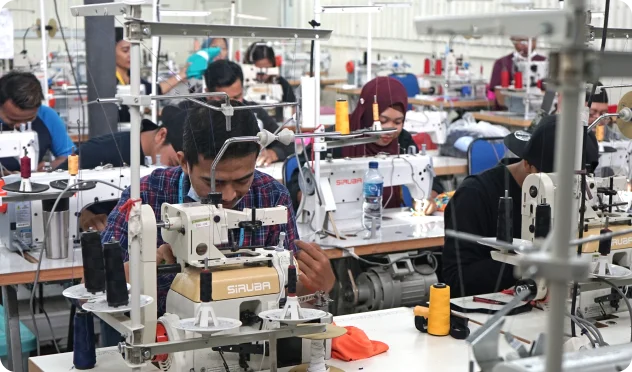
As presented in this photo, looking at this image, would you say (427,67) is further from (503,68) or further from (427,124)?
(427,124)

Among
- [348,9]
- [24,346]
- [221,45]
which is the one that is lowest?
[24,346]

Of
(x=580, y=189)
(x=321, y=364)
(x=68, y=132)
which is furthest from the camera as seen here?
(x=68, y=132)

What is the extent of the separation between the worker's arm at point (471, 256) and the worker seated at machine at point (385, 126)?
3.85 ft

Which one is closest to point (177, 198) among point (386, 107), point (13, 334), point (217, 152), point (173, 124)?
point (217, 152)

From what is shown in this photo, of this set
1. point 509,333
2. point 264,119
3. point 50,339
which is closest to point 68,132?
point 264,119

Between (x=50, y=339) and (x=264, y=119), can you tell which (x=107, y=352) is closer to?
(x=50, y=339)

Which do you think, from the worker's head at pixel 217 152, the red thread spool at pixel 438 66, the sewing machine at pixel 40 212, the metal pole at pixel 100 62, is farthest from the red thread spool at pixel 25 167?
the red thread spool at pixel 438 66

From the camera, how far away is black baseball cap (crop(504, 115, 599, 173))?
3348 millimetres

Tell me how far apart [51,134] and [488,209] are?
338 cm

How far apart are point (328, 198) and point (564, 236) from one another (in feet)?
10.7

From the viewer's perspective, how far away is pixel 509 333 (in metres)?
1.70

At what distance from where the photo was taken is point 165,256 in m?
2.62

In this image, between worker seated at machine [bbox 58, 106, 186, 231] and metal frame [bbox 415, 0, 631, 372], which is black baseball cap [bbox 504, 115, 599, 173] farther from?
metal frame [bbox 415, 0, 631, 372]

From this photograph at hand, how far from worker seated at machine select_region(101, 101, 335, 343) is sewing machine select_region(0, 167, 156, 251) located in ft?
3.42
